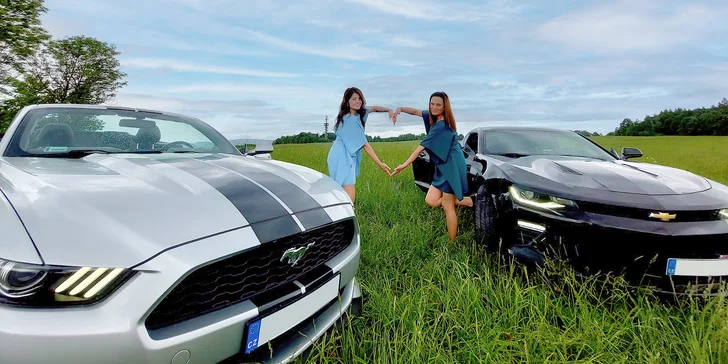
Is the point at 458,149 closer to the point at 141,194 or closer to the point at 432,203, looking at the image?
the point at 432,203

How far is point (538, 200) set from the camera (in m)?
2.23

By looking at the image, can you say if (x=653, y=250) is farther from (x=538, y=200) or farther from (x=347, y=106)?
(x=347, y=106)

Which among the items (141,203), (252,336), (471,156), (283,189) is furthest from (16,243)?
(471,156)

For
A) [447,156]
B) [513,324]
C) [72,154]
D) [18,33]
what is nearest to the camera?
[513,324]

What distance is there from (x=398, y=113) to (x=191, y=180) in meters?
3.05

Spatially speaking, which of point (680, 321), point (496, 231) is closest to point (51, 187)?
point (496, 231)

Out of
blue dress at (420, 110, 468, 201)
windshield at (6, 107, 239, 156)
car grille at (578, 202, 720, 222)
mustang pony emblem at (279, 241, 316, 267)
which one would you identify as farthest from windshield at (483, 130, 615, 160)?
mustang pony emblem at (279, 241, 316, 267)

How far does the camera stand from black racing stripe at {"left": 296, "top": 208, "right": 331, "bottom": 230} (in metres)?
1.44

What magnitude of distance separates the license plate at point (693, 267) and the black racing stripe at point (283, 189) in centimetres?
183

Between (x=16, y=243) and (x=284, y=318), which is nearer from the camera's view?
(x=16, y=243)

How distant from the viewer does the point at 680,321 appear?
1869 mm

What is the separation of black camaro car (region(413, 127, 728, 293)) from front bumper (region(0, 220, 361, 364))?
1.70 m

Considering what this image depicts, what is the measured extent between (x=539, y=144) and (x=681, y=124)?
2268 inches

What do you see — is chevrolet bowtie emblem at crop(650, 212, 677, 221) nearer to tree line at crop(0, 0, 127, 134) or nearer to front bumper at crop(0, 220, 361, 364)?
front bumper at crop(0, 220, 361, 364)
